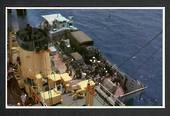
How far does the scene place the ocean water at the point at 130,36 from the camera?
1494 mm

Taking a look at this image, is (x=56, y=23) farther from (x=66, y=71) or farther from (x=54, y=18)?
(x=66, y=71)

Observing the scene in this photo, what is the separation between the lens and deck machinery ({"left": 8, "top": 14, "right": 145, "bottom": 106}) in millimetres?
1506

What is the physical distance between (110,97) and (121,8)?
1.03 ft

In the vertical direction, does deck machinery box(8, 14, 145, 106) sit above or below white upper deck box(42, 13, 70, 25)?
below

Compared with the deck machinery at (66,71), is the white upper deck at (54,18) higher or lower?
higher

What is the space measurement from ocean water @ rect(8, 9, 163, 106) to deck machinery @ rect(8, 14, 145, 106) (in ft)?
0.07

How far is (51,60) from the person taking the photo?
4.99 ft

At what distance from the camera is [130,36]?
59.5 inches

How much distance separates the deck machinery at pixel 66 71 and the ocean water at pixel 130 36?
0.02m

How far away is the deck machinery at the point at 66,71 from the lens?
151cm
